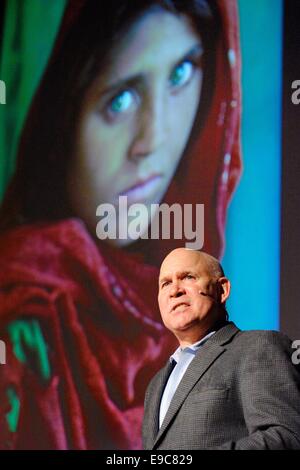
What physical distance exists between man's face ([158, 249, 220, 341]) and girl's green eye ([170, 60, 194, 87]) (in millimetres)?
1706

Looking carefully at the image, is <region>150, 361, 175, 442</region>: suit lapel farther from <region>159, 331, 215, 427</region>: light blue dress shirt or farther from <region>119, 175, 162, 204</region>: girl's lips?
<region>119, 175, 162, 204</region>: girl's lips

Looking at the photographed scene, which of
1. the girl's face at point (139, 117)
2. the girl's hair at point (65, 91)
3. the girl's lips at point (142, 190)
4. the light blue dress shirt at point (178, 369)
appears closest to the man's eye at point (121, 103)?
the girl's face at point (139, 117)

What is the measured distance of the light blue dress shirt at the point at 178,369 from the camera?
2.29 meters

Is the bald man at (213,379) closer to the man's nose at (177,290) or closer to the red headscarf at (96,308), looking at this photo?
the man's nose at (177,290)

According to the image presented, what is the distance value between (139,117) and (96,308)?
3.31ft

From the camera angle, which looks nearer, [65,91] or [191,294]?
[191,294]

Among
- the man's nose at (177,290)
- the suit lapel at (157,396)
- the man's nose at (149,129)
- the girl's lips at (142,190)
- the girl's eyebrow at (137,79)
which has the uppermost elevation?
the girl's eyebrow at (137,79)

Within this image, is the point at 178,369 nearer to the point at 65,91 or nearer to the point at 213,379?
the point at 213,379

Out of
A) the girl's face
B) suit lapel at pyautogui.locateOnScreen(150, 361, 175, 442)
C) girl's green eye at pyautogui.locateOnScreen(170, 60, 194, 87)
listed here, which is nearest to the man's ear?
suit lapel at pyautogui.locateOnScreen(150, 361, 175, 442)

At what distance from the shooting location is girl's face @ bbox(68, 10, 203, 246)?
12.7ft

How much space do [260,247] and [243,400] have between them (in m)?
1.74

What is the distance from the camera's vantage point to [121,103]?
3971mm

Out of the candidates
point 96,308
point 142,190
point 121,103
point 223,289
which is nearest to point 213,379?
point 223,289

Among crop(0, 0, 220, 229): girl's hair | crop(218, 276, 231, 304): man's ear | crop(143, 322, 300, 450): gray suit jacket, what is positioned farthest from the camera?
crop(0, 0, 220, 229): girl's hair
